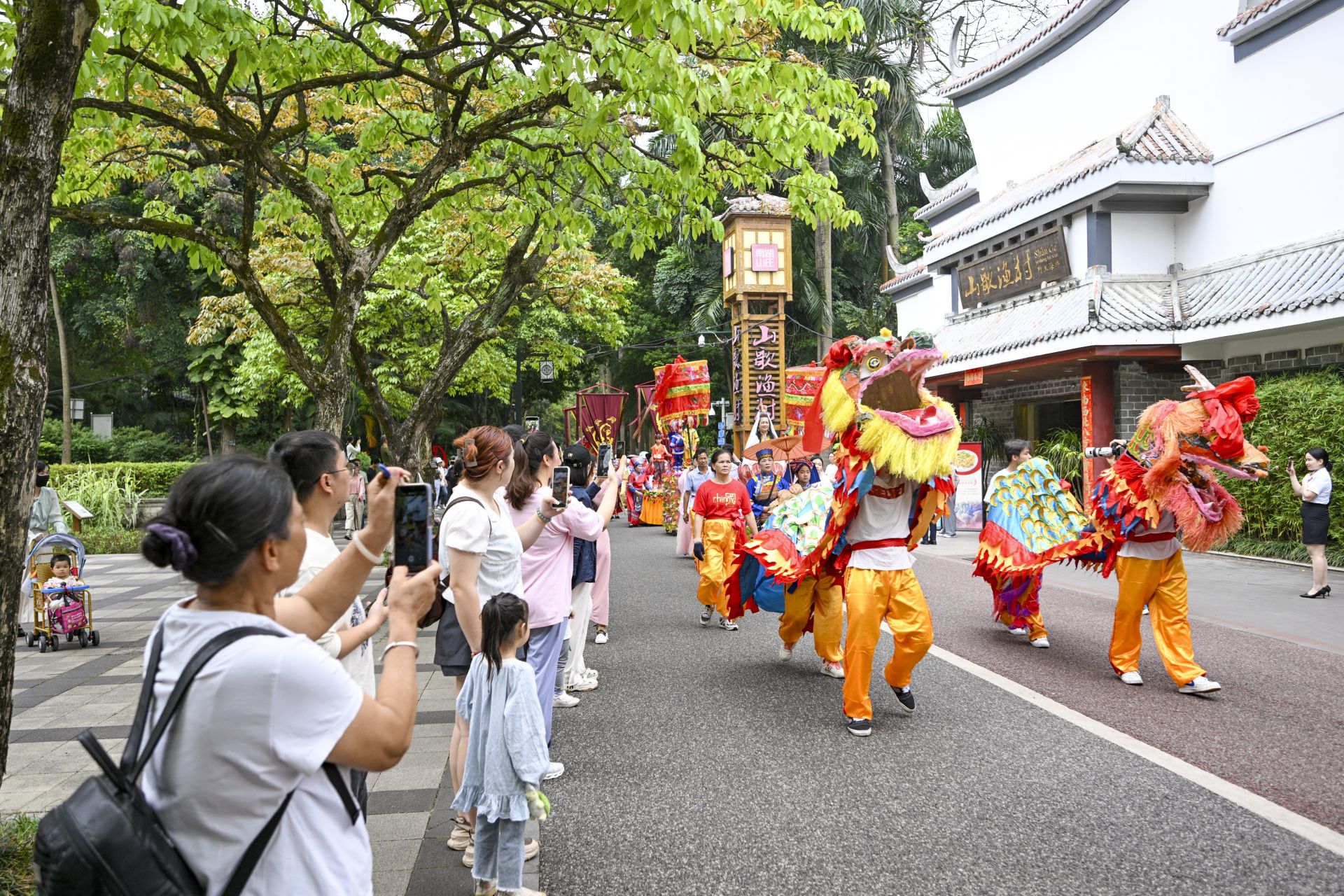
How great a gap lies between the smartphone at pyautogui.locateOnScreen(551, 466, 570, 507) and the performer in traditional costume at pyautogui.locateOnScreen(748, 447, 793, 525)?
6.07 meters

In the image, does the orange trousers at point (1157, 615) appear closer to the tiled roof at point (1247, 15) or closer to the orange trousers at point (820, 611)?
the orange trousers at point (820, 611)

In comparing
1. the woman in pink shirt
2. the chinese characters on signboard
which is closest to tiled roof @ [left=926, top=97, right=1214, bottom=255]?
the chinese characters on signboard

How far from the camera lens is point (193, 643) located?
1.62 meters

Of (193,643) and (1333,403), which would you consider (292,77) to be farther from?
(1333,403)

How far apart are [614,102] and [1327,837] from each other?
5240 millimetres

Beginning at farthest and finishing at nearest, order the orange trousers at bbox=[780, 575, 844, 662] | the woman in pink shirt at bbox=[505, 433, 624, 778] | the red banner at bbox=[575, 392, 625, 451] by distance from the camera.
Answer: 1. the red banner at bbox=[575, 392, 625, 451]
2. the orange trousers at bbox=[780, 575, 844, 662]
3. the woman in pink shirt at bbox=[505, 433, 624, 778]

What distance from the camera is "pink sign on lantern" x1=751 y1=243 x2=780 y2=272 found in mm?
25688

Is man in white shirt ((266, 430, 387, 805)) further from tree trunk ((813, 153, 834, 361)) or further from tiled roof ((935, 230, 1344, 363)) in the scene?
tree trunk ((813, 153, 834, 361))

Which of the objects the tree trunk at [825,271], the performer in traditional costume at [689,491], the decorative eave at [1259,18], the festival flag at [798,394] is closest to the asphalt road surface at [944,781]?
the performer in traditional costume at [689,491]

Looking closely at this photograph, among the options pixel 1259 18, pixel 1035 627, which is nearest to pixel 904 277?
pixel 1259 18

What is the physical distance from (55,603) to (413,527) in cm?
798

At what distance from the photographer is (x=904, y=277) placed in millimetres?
24500

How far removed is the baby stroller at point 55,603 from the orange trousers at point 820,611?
6320 millimetres

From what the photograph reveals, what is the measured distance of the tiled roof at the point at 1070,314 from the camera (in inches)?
584
